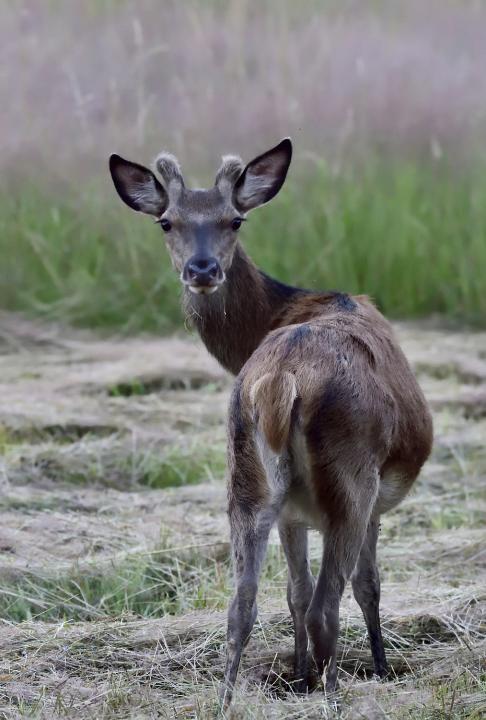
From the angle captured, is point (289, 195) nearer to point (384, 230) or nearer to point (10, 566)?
point (384, 230)

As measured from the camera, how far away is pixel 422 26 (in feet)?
45.5

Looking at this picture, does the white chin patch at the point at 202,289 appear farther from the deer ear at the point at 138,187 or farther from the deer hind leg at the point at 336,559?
the deer hind leg at the point at 336,559

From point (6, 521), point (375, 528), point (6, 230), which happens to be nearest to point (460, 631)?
point (375, 528)

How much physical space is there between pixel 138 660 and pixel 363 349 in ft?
4.41

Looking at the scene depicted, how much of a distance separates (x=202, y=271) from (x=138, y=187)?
2.44ft

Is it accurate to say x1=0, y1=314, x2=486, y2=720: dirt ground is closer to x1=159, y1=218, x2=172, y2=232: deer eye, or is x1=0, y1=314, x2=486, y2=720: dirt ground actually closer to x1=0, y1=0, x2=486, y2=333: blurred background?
x1=159, y1=218, x2=172, y2=232: deer eye

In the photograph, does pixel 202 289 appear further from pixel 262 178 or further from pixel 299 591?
pixel 299 591

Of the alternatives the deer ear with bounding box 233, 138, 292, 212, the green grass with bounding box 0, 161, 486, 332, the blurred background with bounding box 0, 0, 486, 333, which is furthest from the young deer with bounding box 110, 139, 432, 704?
the blurred background with bounding box 0, 0, 486, 333

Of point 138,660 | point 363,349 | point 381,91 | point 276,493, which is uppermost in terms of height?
point 381,91

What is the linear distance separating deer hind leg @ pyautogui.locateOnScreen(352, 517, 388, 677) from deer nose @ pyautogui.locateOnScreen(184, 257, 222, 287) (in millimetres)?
1228

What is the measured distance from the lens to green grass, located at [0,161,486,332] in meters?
10.9

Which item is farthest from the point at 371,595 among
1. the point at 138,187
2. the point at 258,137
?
the point at 258,137

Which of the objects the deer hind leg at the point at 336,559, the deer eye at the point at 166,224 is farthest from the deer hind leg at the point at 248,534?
the deer eye at the point at 166,224

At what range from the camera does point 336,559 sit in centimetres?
431
